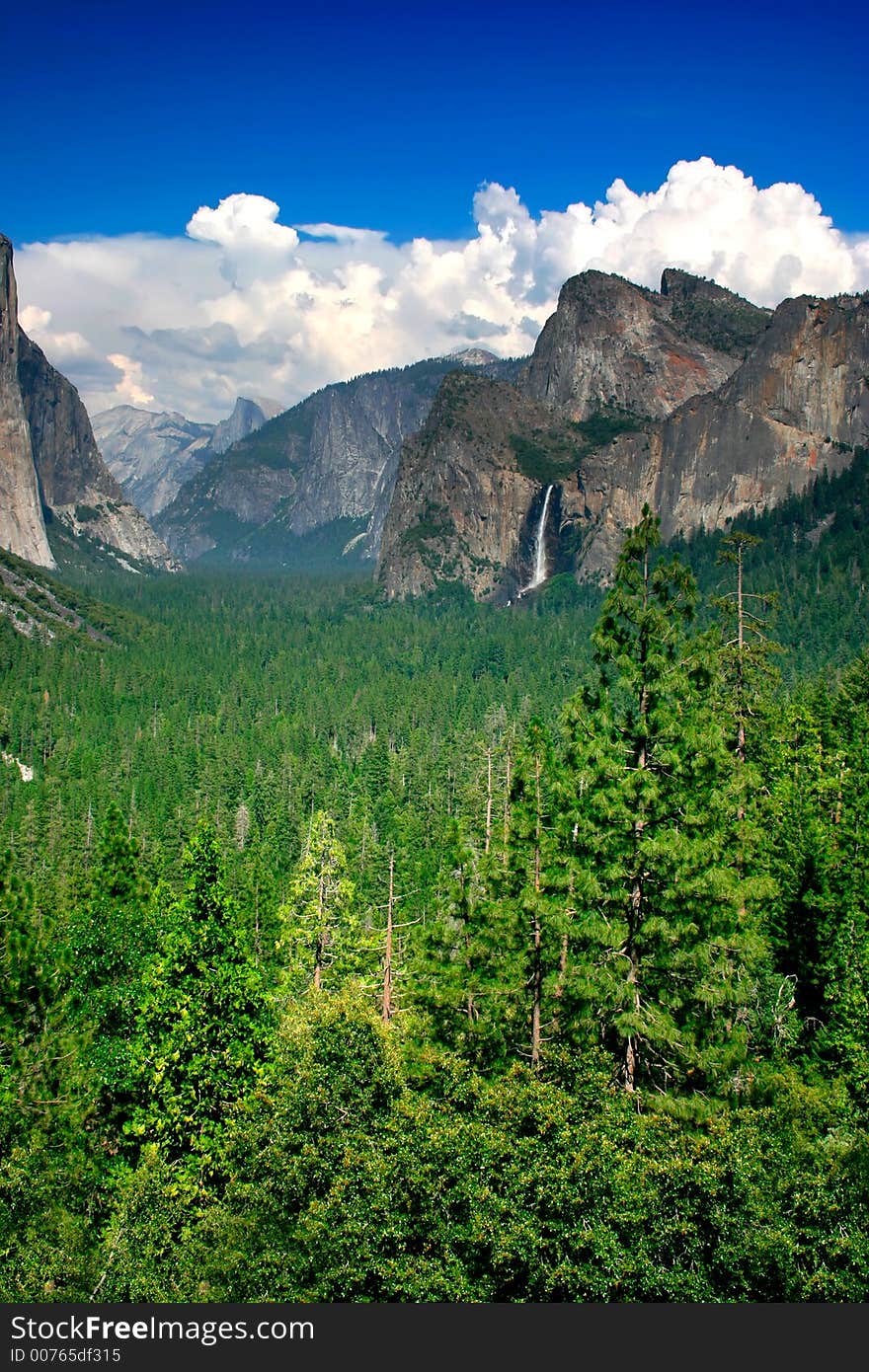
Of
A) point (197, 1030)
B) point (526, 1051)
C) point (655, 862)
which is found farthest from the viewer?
point (526, 1051)

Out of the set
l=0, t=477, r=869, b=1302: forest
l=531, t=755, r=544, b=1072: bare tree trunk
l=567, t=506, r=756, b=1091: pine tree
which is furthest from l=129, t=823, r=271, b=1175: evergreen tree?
l=567, t=506, r=756, b=1091: pine tree

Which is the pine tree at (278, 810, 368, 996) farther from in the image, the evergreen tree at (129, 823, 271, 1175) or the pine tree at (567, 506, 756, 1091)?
the pine tree at (567, 506, 756, 1091)

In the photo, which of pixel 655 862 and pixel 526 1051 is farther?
pixel 526 1051

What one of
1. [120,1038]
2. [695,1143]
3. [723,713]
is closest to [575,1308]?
[695,1143]

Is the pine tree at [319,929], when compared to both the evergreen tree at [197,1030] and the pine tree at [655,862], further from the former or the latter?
the pine tree at [655,862]

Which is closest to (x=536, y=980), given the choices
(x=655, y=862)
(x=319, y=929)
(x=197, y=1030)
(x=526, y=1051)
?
(x=526, y=1051)

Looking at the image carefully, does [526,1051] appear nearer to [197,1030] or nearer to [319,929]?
[319,929]

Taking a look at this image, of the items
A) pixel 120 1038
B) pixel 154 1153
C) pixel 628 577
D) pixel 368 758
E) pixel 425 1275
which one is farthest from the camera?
pixel 368 758

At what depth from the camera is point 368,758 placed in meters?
100

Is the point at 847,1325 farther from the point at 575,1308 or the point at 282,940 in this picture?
the point at 282,940

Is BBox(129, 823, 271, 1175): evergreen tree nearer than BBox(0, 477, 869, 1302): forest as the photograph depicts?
No

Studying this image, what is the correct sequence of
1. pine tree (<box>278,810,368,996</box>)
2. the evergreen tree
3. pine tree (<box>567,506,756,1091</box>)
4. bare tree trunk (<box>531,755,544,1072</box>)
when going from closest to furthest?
pine tree (<box>567,506,756,1091</box>), the evergreen tree, bare tree trunk (<box>531,755,544,1072</box>), pine tree (<box>278,810,368,996</box>)

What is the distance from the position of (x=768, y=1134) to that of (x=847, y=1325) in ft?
13.7

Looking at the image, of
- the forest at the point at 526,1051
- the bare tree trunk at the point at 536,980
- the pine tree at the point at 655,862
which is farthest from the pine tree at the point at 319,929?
the pine tree at the point at 655,862
